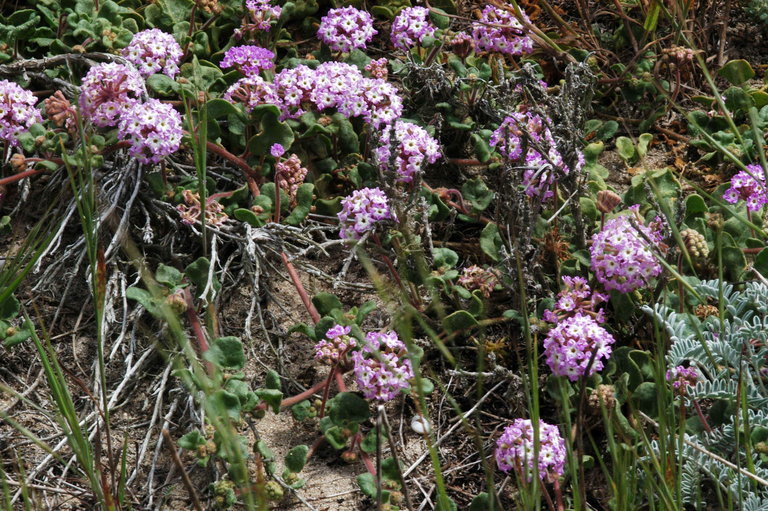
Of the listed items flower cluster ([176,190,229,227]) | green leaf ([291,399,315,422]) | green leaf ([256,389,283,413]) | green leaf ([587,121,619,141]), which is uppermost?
green leaf ([587,121,619,141])

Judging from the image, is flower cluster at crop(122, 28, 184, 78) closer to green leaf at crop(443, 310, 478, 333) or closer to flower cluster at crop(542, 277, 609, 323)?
green leaf at crop(443, 310, 478, 333)

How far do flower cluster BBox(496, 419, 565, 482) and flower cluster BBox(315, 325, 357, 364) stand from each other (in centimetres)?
58

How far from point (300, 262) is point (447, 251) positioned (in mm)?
557

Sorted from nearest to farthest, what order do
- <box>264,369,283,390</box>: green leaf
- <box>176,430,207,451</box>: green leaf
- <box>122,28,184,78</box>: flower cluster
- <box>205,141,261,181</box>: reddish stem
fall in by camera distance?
<box>176,430,207,451</box>: green leaf
<box>264,369,283,390</box>: green leaf
<box>205,141,261,181</box>: reddish stem
<box>122,28,184,78</box>: flower cluster

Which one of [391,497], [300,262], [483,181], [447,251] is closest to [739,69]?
[483,181]

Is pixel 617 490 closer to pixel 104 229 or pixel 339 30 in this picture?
pixel 104 229

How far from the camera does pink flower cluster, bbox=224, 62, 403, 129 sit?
Result: 3.62 m

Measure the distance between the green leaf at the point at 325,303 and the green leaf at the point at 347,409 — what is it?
386mm

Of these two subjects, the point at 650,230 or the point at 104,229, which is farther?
the point at 104,229

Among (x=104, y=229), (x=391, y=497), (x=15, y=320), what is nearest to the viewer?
(x=391, y=497)

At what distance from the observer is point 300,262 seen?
3.42 metres

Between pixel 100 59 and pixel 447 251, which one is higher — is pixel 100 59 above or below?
above

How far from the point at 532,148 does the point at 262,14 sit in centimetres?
142

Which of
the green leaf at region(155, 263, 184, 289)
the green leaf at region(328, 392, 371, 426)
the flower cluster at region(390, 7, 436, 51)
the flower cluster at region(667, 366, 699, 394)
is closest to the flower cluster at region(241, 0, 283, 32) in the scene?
the flower cluster at region(390, 7, 436, 51)
